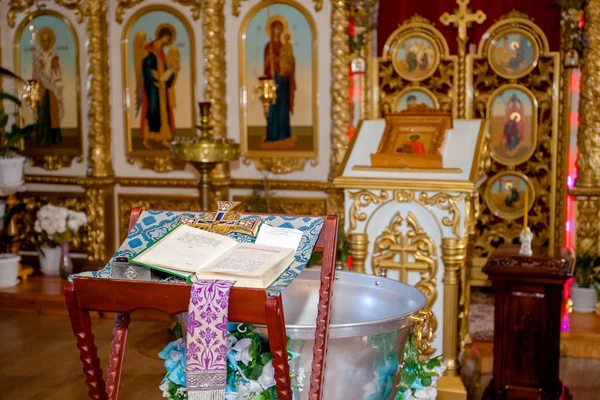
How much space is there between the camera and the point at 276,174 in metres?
6.72

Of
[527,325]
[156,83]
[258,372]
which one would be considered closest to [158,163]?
[156,83]

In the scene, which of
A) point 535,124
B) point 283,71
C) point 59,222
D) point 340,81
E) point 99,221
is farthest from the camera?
point 99,221

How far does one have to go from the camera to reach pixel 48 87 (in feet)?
24.3

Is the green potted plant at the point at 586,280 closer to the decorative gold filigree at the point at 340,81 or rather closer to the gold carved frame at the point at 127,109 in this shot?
the decorative gold filigree at the point at 340,81

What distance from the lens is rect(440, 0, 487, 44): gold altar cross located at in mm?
6523

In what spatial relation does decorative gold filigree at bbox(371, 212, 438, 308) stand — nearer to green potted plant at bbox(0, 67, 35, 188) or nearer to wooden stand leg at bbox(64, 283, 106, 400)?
wooden stand leg at bbox(64, 283, 106, 400)

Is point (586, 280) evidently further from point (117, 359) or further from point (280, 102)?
point (117, 359)

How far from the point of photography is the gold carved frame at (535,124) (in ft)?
21.1

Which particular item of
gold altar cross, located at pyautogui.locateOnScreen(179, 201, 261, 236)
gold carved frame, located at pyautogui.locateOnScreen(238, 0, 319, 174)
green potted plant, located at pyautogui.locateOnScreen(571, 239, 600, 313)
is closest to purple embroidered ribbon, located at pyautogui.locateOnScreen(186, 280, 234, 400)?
gold altar cross, located at pyautogui.locateOnScreen(179, 201, 261, 236)

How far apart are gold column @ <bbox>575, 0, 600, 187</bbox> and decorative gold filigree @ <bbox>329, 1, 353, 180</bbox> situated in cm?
183

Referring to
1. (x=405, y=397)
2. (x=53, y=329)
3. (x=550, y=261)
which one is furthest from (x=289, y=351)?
(x=53, y=329)

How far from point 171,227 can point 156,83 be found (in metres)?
4.94

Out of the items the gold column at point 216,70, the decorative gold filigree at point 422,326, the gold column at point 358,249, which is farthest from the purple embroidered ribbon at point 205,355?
the gold column at point 216,70

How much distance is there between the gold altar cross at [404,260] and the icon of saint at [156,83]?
3.59 m
